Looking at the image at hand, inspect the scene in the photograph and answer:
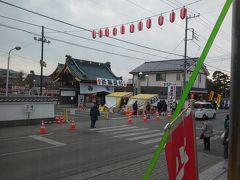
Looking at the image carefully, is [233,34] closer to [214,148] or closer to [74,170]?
[74,170]

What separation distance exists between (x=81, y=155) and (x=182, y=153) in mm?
8758

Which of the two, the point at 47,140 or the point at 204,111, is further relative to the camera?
the point at 204,111

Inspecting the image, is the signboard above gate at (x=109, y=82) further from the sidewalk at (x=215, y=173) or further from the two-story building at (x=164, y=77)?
the sidewalk at (x=215, y=173)

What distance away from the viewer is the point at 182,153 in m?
2.25

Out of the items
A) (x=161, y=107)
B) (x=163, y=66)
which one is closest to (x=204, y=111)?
(x=161, y=107)

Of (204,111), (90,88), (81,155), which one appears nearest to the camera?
(81,155)

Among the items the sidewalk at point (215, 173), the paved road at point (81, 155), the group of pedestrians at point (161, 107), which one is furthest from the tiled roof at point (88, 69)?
the sidewalk at point (215, 173)

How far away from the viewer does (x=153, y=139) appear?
14.8 metres

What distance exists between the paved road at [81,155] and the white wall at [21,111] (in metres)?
3.23

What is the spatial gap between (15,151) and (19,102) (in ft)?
29.5

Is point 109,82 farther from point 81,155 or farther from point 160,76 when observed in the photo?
point 81,155

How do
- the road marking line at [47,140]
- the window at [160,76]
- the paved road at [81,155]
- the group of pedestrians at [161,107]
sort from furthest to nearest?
the window at [160,76] → the group of pedestrians at [161,107] → the road marking line at [47,140] → the paved road at [81,155]

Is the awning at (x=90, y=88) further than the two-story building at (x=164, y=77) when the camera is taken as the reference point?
No

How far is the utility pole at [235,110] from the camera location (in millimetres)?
2148
